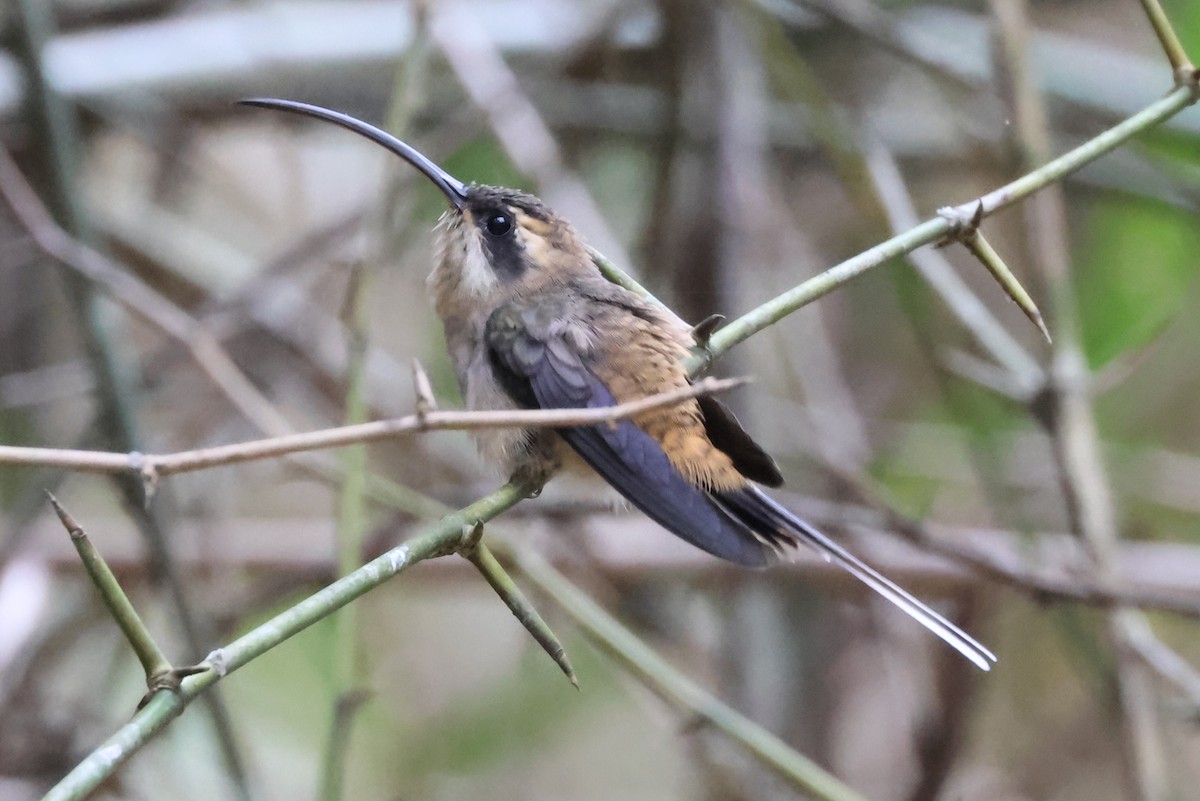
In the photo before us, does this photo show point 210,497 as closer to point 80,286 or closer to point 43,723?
point 43,723

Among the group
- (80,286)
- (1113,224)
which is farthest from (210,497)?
(1113,224)

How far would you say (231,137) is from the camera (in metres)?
3.72

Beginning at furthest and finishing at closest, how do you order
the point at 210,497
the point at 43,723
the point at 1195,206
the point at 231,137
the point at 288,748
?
the point at 231,137 → the point at 288,748 → the point at 210,497 → the point at 1195,206 → the point at 43,723

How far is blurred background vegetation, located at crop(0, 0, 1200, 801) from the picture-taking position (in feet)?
7.93

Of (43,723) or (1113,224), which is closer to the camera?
(43,723)

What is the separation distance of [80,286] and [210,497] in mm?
931

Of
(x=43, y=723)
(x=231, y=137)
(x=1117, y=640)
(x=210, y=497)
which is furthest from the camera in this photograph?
(x=231, y=137)

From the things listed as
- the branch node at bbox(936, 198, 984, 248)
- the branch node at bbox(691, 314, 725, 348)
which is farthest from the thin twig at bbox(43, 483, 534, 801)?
the branch node at bbox(936, 198, 984, 248)

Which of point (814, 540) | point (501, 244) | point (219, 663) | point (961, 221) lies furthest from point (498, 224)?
point (219, 663)

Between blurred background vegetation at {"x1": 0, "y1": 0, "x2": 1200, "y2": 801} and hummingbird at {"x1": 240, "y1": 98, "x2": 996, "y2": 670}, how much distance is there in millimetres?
433

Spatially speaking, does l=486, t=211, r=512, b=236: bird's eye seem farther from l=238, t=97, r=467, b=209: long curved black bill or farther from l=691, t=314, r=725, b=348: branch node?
l=691, t=314, r=725, b=348: branch node

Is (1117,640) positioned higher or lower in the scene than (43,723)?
lower

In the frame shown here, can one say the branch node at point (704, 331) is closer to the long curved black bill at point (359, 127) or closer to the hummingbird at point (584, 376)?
the hummingbird at point (584, 376)

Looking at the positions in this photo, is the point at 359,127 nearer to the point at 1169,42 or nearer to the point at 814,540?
the point at 814,540
